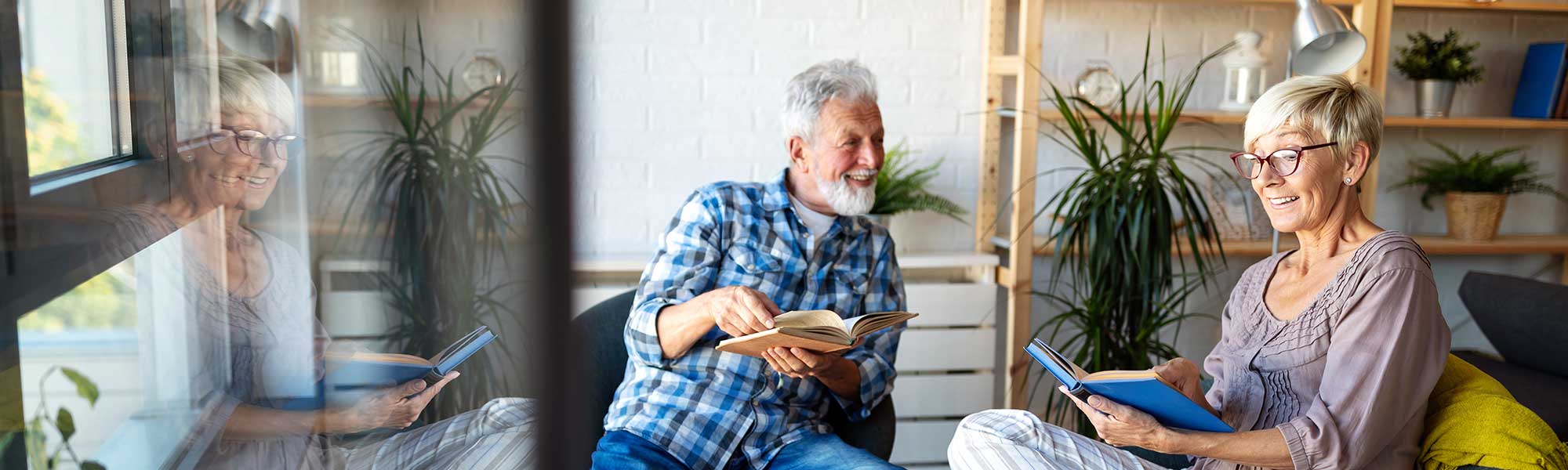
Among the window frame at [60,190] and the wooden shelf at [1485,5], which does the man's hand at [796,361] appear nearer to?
the window frame at [60,190]

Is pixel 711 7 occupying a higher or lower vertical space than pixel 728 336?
higher

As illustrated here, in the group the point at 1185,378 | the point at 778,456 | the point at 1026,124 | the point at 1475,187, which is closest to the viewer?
the point at 1185,378

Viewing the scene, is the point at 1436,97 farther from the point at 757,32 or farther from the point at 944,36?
the point at 757,32

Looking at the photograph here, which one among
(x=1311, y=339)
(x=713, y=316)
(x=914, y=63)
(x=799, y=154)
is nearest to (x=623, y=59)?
(x=914, y=63)

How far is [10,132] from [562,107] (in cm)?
11

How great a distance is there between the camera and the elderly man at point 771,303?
1.78 m

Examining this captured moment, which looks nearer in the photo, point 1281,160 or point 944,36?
point 1281,160

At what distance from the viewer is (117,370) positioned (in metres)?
0.24

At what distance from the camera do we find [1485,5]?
2863 mm

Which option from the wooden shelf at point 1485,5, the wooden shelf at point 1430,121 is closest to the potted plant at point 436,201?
the wooden shelf at point 1430,121

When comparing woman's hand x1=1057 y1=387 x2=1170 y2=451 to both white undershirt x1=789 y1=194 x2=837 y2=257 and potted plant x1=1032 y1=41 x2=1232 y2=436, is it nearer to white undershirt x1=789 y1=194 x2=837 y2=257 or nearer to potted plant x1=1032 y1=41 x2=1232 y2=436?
white undershirt x1=789 y1=194 x2=837 y2=257

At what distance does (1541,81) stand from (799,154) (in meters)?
2.37

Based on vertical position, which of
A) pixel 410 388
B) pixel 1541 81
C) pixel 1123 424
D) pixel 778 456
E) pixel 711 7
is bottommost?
pixel 778 456

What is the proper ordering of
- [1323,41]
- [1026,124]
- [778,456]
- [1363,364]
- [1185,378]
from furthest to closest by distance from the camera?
[1026,124], [1323,41], [778,456], [1185,378], [1363,364]
